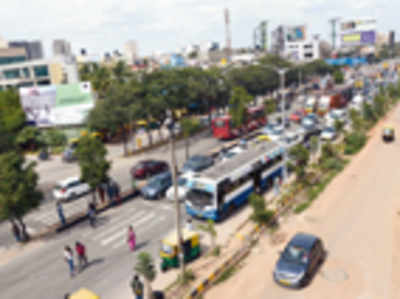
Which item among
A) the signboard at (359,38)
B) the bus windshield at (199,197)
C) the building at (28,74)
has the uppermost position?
the signboard at (359,38)

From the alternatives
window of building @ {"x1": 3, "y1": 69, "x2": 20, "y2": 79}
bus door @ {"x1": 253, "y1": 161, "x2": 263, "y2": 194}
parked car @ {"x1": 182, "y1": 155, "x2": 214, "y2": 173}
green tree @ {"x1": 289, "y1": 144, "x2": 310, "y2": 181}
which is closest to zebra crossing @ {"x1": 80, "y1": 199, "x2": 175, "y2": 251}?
parked car @ {"x1": 182, "y1": 155, "x2": 214, "y2": 173}

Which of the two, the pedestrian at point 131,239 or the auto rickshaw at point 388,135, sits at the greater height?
the pedestrian at point 131,239

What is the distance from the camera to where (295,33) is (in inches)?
5935

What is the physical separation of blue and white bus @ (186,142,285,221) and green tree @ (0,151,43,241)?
29.3 feet

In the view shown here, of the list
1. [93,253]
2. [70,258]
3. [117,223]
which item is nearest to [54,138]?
[117,223]

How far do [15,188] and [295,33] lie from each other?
494 feet

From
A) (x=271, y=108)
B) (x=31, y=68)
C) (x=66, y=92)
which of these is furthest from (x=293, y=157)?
(x=31, y=68)

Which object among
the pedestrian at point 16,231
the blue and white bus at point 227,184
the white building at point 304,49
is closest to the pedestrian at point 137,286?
the blue and white bus at point 227,184

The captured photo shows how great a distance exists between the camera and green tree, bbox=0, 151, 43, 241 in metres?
18.6

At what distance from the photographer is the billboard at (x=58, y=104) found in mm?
49031

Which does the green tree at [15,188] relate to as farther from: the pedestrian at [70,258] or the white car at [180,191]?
the white car at [180,191]

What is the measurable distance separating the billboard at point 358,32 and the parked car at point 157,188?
445 feet

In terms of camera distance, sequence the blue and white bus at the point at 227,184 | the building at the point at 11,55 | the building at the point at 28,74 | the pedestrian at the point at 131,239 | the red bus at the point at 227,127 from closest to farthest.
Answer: the pedestrian at the point at 131,239
the blue and white bus at the point at 227,184
the red bus at the point at 227,127
the building at the point at 28,74
the building at the point at 11,55

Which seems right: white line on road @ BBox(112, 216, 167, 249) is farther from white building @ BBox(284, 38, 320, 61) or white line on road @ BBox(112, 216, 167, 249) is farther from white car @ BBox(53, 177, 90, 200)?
white building @ BBox(284, 38, 320, 61)
